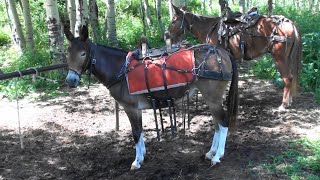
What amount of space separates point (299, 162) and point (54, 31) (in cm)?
665

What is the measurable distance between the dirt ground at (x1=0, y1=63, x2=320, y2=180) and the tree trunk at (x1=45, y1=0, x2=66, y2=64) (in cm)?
156

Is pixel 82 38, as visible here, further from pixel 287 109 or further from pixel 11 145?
pixel 287 109

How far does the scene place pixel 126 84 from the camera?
4.57 m

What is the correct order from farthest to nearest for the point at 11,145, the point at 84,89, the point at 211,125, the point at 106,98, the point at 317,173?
1. the point at 84,89
2. the point at 106,98
3. the point at 211,125
4. the point at 11,145
5. the point at 317,173

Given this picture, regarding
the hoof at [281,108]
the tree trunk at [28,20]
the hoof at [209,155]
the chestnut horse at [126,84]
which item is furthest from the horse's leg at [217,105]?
the tree trunk at [28,20]

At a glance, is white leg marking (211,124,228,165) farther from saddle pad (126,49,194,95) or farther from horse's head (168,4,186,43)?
horse's head (168,4,186,43)

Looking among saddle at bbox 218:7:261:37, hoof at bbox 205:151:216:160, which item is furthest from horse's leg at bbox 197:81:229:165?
saddle at bbox 218:7:261:37

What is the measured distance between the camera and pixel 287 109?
668 cm

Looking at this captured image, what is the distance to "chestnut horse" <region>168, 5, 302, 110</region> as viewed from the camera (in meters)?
6.67

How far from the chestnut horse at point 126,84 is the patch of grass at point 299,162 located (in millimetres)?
754

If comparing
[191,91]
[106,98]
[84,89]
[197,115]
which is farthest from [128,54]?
[84,89]

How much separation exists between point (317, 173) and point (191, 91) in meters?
1.88

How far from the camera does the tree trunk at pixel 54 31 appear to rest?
835cm

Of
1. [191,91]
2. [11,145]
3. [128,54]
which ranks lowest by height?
[11,145]
